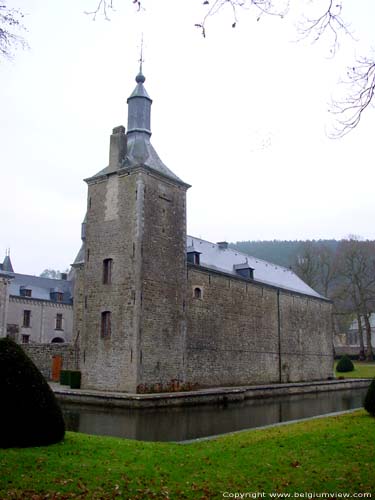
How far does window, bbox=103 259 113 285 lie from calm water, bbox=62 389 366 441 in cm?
585

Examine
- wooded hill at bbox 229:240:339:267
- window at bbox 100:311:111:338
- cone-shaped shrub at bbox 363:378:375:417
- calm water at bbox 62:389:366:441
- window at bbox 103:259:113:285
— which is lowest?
calm water at bbox 62:389:366:441

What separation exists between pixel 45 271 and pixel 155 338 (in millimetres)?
72660

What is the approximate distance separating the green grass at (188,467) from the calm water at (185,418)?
2625mm

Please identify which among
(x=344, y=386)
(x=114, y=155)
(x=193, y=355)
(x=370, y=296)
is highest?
(x=114, y=155)

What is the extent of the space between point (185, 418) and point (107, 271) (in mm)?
8826

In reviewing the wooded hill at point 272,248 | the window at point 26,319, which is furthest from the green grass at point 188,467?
the wooded hill at point 272,248

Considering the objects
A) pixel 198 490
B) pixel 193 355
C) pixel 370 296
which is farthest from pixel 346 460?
pixel 370 296

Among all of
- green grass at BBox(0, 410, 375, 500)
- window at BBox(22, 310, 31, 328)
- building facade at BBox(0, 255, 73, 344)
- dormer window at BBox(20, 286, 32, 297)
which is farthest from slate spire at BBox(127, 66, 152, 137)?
window at BBox(22, 310, 31, 328)

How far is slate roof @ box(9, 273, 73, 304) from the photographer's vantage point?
132ft

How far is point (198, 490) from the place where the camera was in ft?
18.6

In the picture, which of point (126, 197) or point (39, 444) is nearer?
point (39, 444)

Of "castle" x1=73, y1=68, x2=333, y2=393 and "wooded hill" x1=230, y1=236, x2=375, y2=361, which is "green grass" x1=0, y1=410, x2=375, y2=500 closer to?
"castle" x1=73, y1=68, x2=333, y2=393

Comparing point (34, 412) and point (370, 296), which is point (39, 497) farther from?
point (370, 296)

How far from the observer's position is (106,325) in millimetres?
20781
